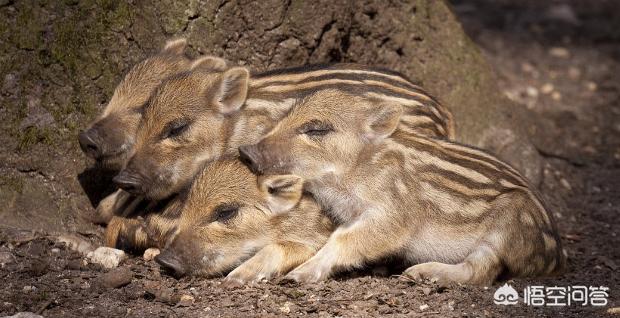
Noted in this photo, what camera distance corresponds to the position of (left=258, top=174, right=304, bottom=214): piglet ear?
4.60 m

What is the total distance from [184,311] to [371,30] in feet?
8.64

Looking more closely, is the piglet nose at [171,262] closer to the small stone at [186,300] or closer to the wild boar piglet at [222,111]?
the small stone at [186,300]

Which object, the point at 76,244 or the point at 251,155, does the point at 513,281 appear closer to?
the point at 251,155

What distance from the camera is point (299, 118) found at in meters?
4.72

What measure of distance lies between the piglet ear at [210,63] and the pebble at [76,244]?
1131 mm

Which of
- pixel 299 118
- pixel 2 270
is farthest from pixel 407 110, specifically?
pixel 2 270

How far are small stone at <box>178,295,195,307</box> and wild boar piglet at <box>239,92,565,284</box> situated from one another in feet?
1.91

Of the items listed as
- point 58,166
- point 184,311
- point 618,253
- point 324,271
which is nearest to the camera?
point 184,311

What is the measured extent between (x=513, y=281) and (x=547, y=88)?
162 inches

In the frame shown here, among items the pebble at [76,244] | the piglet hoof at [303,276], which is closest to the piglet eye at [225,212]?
the piglet hoof at [303,276]

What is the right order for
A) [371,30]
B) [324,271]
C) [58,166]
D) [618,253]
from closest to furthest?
[324,271] → [58,166] → [618,253] → [371,30]

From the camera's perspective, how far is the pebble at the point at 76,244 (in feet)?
15.0

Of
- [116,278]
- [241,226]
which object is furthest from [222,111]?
[116,278]

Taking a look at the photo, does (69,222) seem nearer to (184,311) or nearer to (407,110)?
(184,311)
